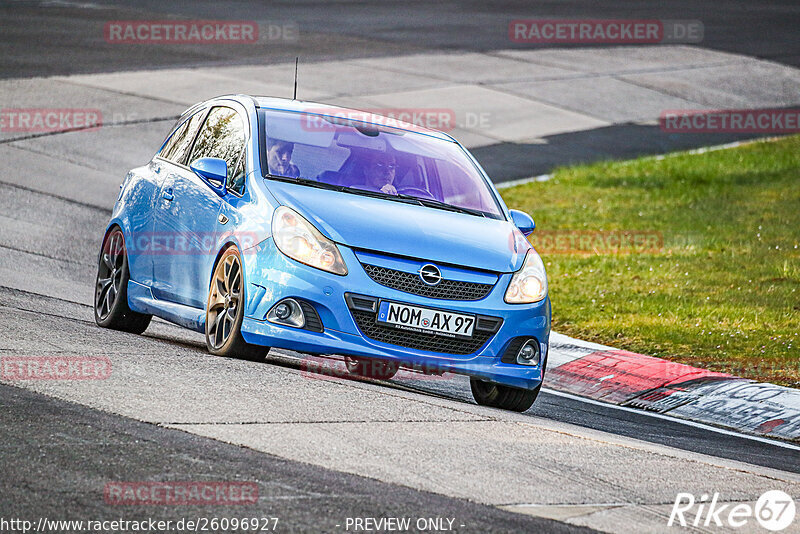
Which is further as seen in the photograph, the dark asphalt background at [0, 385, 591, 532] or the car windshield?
the car windshield

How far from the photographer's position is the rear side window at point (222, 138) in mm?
8969

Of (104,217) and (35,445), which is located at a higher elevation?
(35,445)

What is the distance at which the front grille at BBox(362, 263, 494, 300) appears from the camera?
7801 mm

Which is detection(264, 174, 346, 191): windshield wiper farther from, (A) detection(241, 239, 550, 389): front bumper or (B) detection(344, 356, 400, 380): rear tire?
(B) detection(344, 356, 400, 380): rear tire

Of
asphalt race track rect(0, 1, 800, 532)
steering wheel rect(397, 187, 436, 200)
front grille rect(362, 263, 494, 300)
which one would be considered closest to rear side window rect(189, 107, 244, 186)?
steering wheel rect(397, 187, 436, 200)

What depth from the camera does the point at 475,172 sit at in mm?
9484

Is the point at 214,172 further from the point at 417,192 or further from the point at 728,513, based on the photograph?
the point at 728,513

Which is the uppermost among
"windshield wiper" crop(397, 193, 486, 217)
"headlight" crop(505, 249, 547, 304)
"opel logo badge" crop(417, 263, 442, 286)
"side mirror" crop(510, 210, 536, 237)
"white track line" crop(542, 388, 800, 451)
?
"windshield wiper" crop(397, 193, 486, 217)

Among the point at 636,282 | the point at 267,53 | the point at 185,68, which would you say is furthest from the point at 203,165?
the point at 267,53

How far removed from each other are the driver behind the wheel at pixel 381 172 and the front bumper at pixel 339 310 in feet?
3.53

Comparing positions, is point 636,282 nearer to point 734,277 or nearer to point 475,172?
point 734,277

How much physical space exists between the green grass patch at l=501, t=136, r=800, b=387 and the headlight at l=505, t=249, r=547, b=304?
9.38 feet

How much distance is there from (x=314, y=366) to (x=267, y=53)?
19895 mm

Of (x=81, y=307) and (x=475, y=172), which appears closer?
(x=475, y=172)
